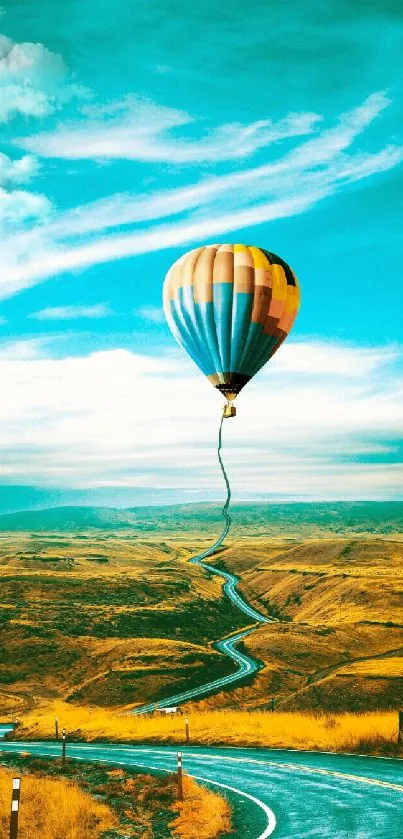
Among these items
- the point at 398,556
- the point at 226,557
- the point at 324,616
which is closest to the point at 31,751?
the point at 324,616

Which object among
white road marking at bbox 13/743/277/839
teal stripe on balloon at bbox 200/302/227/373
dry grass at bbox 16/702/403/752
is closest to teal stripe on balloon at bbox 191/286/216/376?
teal stripe on balloon at bbox 200/302/227/373

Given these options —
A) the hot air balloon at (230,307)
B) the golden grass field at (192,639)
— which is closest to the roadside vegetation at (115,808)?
the hot air balloon at (230,307)

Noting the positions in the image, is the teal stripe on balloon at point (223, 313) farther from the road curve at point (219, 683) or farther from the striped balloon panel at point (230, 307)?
the road curve at point (219, 683)

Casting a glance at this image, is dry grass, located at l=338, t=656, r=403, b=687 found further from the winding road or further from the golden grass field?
the winding road

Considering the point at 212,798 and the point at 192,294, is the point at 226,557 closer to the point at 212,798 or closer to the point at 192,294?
the point at 192,294

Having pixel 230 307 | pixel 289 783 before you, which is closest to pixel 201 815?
pixel 289 783

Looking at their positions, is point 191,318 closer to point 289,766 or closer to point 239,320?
point 239,320
